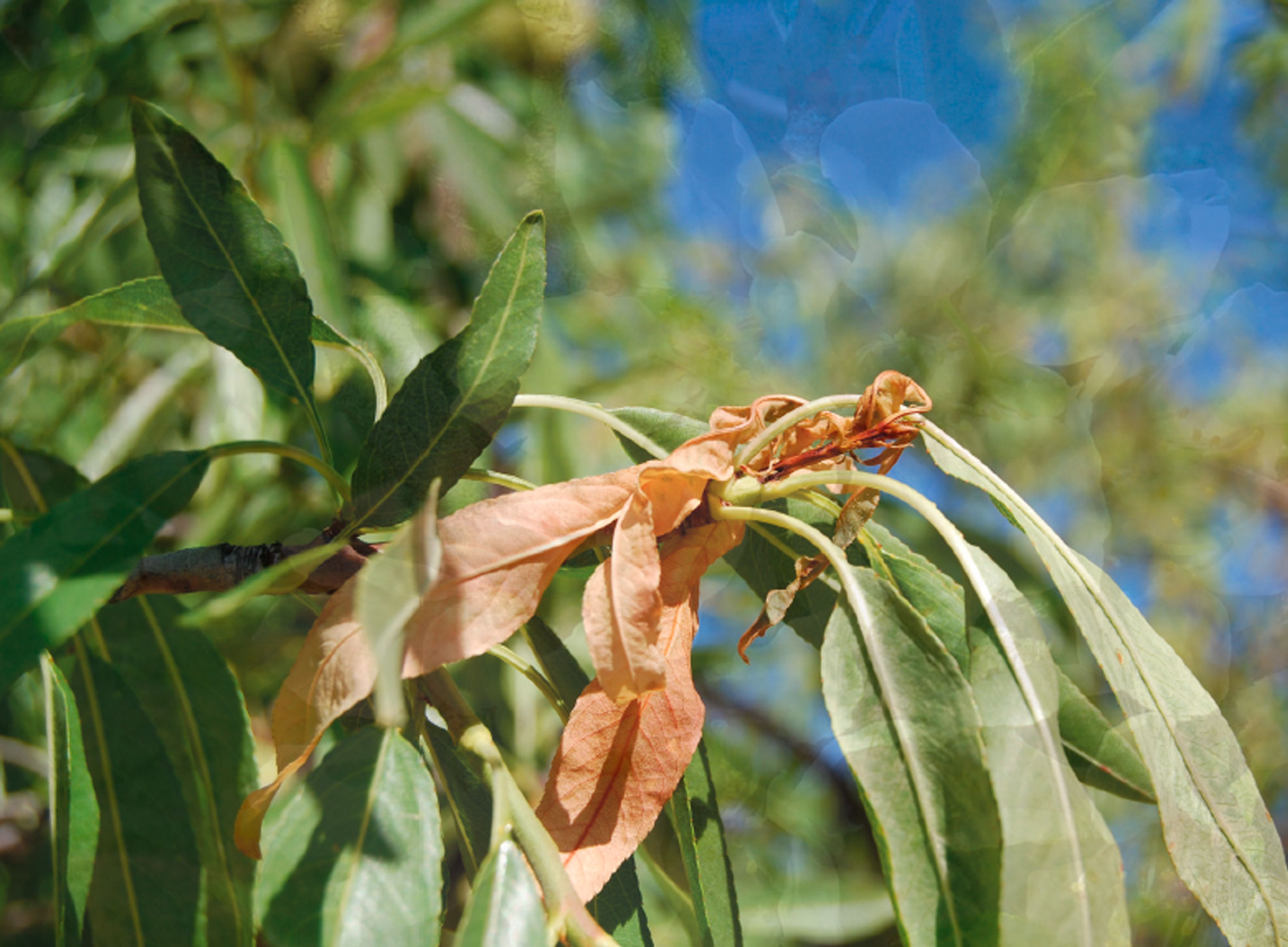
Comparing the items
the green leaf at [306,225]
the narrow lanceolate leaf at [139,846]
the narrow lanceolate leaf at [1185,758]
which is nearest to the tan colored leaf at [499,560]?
the narrow lanceolate leaf at [1185,758]

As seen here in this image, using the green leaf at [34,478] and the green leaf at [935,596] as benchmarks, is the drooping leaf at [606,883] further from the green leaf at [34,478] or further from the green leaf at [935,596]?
the green leaf at [34,478]

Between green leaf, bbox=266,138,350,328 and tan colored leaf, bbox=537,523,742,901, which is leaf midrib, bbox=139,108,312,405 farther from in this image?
green leaf, bbox=266,138,350,328

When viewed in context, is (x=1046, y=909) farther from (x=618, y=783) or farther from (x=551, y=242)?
(x=551, y=242)

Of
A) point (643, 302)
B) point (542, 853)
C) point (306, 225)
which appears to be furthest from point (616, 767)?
point (643, 302)

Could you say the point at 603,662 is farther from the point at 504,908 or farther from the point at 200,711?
the point at 200,711

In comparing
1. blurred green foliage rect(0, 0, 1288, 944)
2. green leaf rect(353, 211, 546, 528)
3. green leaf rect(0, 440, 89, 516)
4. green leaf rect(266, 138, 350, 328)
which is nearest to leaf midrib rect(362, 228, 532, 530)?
green leaf rect(353, 211, 546, 528)

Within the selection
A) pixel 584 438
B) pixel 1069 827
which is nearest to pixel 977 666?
pixel 1069 827
